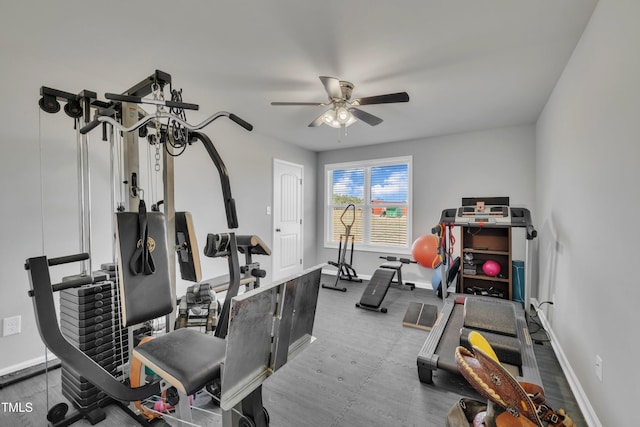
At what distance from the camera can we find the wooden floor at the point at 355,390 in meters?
1.81

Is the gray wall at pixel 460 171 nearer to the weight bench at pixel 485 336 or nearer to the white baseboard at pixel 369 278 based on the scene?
the white baseboard at pixel 369 278

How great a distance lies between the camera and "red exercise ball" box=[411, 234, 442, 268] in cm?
418

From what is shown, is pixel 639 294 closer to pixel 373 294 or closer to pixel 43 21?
pixel 373 294

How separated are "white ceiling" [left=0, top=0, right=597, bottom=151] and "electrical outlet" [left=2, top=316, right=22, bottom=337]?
5.53 feet

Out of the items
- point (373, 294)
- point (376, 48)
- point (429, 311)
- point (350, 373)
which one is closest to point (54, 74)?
point (376, 48)

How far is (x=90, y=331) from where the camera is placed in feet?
5.79

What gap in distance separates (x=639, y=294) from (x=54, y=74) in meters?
4.20

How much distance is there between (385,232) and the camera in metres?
5.23

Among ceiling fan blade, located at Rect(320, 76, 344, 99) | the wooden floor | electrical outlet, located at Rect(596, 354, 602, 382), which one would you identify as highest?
ceiling fan blade, located at Rect(320, 76, 344, 99)

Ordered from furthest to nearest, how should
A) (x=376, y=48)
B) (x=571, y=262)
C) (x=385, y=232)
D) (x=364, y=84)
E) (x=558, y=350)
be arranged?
(x=385, y=232) < (x=364, y=84) < (x=558, y=350) < (x=571, y=262) < (x=376, y=48)

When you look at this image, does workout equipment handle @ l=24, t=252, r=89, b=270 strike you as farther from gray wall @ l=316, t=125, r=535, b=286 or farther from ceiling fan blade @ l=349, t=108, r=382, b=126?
gray wall @ l=316, t=125, r=535, b=286

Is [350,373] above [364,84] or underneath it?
underneath

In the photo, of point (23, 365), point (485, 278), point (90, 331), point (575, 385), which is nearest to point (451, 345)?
point (575, 385)

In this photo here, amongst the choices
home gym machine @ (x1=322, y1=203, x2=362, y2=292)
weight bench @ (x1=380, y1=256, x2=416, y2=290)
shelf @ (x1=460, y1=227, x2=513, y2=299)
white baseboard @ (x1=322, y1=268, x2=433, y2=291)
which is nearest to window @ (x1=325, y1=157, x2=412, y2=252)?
home gym machine @ (x1=322, y1=203, x2=362, y2=292)
